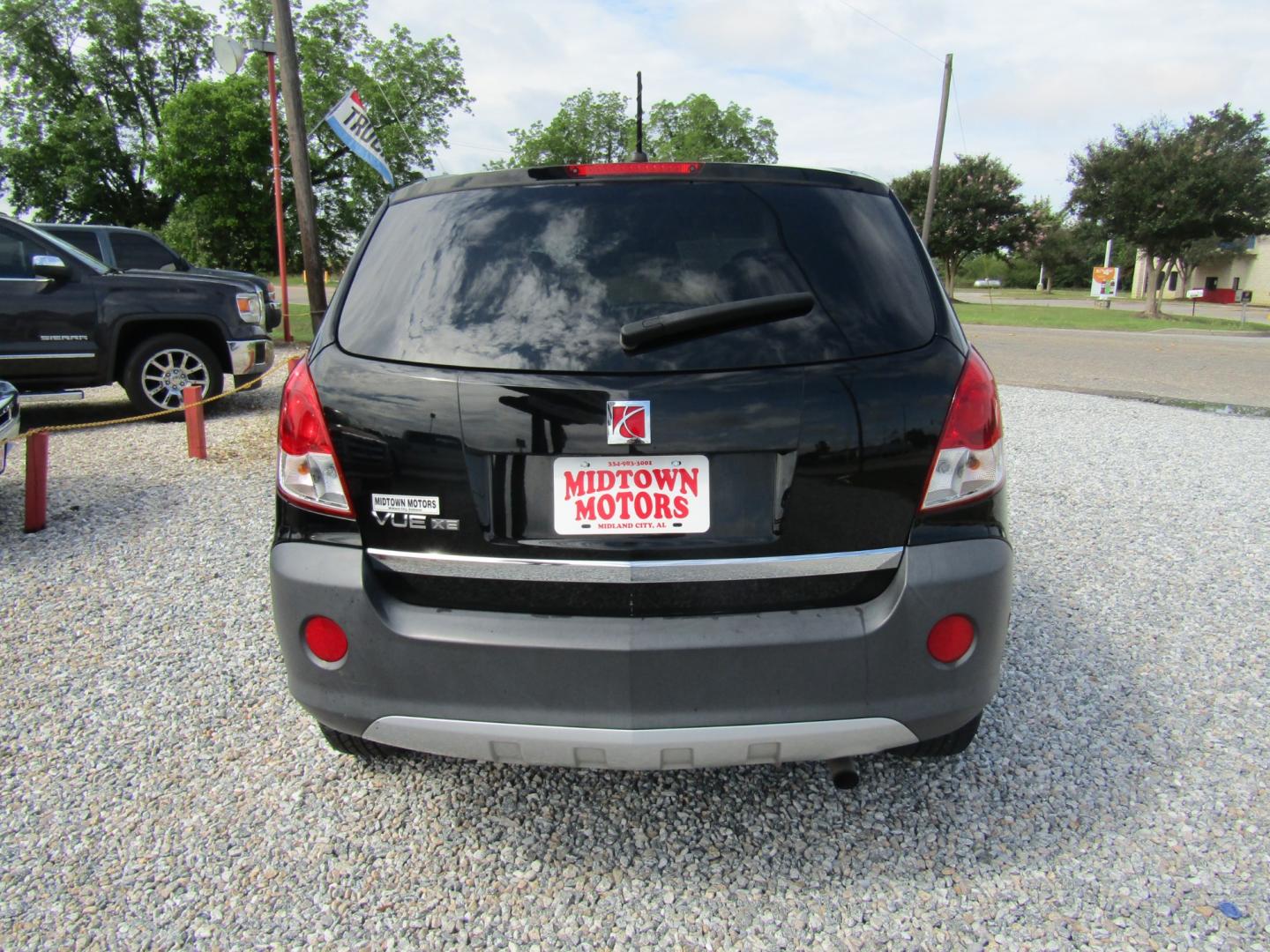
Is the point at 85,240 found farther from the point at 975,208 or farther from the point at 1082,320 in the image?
the point at 975,208

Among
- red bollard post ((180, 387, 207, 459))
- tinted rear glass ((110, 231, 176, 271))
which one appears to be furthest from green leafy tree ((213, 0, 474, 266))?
red bollard post ((180, 387, 207, 459))

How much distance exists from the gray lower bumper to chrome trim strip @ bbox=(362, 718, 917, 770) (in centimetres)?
745

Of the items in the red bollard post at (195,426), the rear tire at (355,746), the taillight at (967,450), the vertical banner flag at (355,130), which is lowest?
the rear tire at (355,746)

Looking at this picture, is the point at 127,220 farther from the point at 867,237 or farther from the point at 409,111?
the point at 867,237

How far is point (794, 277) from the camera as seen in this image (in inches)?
83.9

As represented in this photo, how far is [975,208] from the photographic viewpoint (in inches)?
1852

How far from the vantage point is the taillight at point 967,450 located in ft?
6.82

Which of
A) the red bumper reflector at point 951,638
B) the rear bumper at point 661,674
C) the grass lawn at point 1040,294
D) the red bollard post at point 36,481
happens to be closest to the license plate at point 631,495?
the rear bumper at point 661,674

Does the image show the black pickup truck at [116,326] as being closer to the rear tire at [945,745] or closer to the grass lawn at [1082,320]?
the rear tire at [945,745]

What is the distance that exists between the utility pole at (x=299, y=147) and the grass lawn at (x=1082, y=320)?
20803mm

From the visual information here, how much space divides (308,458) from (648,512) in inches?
32.8

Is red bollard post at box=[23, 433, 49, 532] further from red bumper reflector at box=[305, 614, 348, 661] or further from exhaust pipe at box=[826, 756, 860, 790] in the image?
exhaust pipe at box=[826, 756, 860, 790]

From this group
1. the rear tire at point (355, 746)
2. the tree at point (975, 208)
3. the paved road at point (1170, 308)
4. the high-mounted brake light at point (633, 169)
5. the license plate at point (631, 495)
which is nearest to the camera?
the license plate at point (631, 495)

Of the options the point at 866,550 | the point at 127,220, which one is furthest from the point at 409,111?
the point at 866,550
